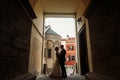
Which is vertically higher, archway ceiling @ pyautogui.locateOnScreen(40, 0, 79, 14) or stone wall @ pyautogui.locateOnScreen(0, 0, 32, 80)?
archway ceiling @ pyautogui.locateOnScreen(40, 0, 79, 14)

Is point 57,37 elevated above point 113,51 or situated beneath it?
elevated above

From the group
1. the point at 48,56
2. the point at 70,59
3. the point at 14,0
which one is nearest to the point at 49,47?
the point at 48,56

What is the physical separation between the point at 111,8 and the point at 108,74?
4.38 feet

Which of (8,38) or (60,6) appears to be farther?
(60,6)

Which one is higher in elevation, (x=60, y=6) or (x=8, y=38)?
(x=60, y=6)

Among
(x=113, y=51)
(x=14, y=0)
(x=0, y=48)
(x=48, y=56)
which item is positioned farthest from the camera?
(x=48, y=56)

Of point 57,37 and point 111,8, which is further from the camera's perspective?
point 57,37

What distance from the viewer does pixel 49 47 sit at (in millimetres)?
16922

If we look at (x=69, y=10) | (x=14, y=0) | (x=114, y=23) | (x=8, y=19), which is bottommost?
(x=114, y=23)

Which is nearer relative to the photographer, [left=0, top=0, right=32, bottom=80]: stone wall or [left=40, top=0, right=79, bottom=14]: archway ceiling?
[left=0, top=0, right=32, bottom=80]: stone wall

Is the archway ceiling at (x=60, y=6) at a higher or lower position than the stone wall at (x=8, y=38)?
higher

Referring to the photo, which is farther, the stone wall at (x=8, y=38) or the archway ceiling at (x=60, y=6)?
the archway ceiling at (x=60, y=6)

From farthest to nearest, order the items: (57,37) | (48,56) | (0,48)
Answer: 1. (57,37)
2. (48,56)
3. (0,48)

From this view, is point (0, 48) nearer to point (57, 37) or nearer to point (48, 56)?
point (48, 56)
